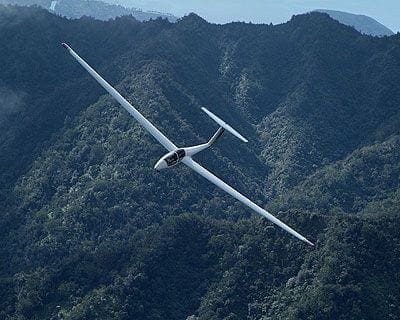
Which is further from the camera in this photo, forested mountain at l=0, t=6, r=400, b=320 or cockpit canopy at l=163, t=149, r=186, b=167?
forested mountain at l=0, t=6, r=400, b=320

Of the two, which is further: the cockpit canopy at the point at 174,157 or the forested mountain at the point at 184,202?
the forested mountain at the point at 184,202

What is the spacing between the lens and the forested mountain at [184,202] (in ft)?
317

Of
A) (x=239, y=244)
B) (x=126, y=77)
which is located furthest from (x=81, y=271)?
(x=126, y=77)

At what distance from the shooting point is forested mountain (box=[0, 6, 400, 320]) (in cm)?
9656

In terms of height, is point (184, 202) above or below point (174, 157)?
below

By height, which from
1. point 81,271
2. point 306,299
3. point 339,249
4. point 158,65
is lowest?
point 81,271

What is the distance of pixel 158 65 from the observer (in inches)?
7023

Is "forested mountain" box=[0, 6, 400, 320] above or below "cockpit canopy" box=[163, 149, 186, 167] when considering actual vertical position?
below

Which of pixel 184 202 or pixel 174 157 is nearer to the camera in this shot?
pixel 174 157

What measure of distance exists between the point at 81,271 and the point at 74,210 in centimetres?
3066

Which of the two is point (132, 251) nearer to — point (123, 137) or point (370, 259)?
point (370, 259)

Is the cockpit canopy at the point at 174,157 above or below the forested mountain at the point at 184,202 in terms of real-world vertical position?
above

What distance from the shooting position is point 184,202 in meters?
140

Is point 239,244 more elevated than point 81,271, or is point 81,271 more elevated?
point 239,244
